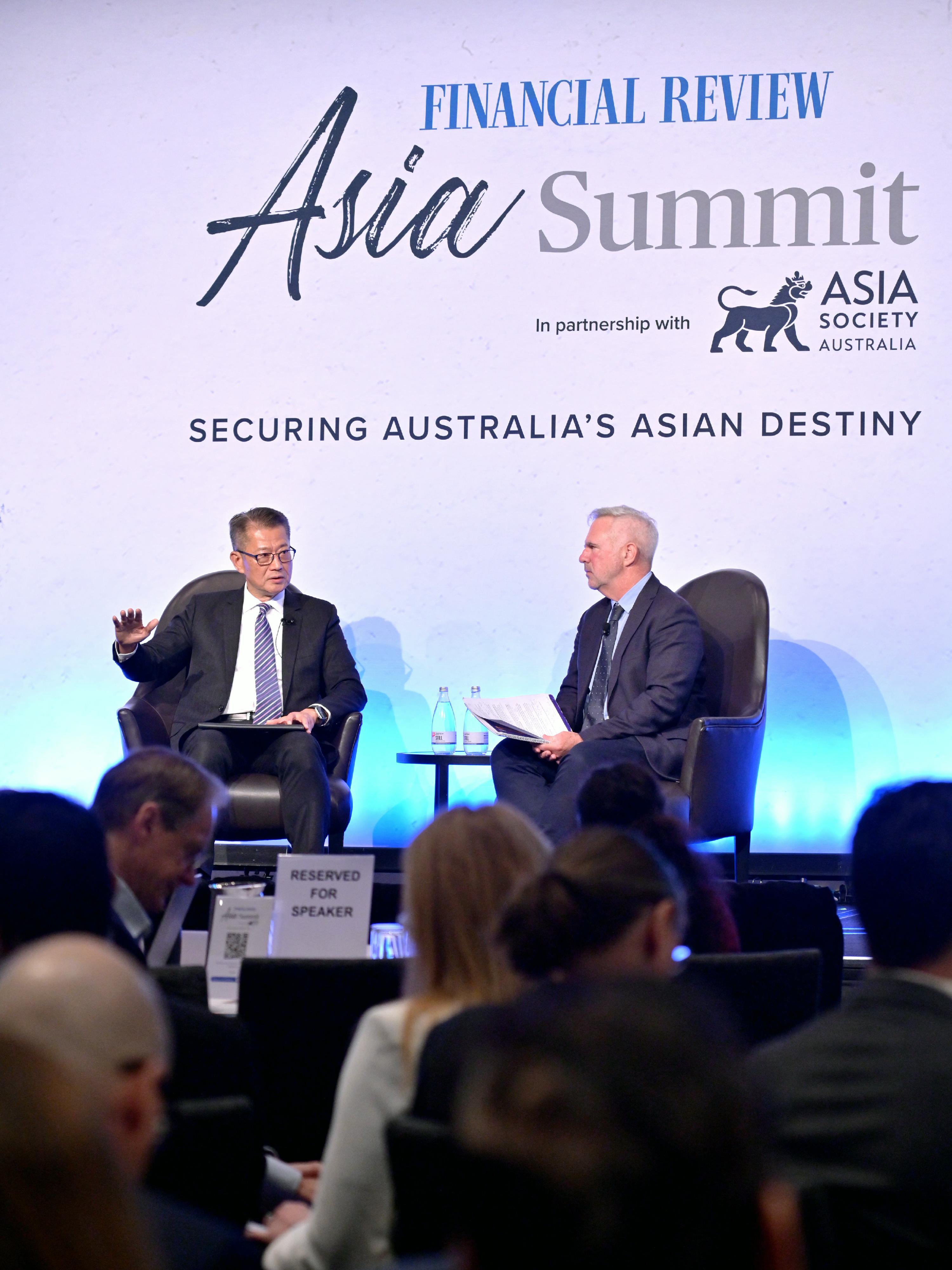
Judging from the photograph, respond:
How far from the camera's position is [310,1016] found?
2.05 metres

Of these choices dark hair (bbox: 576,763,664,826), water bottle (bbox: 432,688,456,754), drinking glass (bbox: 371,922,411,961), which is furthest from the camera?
water bottle (bbox: 432,688,456,754)

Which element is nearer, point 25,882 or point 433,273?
point 25,882

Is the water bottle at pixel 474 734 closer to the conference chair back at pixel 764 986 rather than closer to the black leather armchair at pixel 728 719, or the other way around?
the black leather armchair at pixel 728 719

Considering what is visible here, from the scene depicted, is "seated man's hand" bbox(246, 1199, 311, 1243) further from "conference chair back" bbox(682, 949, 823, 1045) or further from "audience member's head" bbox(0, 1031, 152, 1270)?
"audience member's head" bbox(0, 1031, 152, 1270)

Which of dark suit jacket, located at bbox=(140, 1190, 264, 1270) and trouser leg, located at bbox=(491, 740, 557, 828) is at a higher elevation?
trouser leg, located at bbox=(491, 740, 557, 828)

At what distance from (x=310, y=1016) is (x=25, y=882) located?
2.09ft

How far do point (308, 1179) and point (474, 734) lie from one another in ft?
11.6

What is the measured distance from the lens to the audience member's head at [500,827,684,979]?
143 centimetres

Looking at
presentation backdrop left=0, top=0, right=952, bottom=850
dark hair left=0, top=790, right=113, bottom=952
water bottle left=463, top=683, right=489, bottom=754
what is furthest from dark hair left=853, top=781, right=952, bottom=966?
presentation backdrop left=0, top=0, right=952, bottom=850

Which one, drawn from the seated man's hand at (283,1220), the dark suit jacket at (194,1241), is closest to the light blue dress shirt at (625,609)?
the seated man's hand at (283,1220)

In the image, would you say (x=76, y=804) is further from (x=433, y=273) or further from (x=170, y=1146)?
(x=433, y=273)

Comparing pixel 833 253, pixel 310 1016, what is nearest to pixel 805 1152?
pixel 310 1016

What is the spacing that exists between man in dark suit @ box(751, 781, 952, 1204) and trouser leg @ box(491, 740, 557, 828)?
322 centimetres

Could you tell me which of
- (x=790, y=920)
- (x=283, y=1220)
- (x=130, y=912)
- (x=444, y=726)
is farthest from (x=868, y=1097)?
(x=444, y=726)
